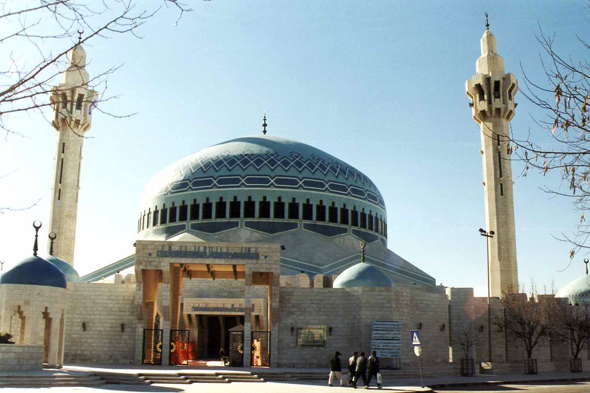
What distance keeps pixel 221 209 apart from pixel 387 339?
15571 mm

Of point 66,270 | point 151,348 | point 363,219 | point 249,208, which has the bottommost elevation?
point 151,348

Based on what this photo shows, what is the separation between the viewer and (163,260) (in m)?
24.9

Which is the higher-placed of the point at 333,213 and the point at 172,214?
the point at 333,213

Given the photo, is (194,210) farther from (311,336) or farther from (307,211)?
(311,336)

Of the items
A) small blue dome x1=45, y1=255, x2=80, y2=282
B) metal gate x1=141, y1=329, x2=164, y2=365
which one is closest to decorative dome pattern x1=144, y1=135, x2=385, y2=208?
small blue dome x1=45, y1=255, x2=80, y2=282

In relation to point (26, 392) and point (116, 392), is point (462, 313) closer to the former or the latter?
point (116, 392)

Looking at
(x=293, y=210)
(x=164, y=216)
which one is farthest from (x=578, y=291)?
(x=164, y=216)

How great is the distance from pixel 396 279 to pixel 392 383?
571 inches

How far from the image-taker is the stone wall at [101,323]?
25.2 m

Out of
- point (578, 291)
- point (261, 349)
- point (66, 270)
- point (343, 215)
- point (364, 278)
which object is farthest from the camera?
point (343, 215)

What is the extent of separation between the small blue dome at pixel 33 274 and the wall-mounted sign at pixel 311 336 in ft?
29.7

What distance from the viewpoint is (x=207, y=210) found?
38.2m

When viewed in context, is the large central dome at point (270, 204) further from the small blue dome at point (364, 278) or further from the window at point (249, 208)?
the small blue dome at point (364, 278)

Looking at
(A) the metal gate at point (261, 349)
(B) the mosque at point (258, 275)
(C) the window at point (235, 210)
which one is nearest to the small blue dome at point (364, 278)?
(B) the mosque at point (258, 275)
